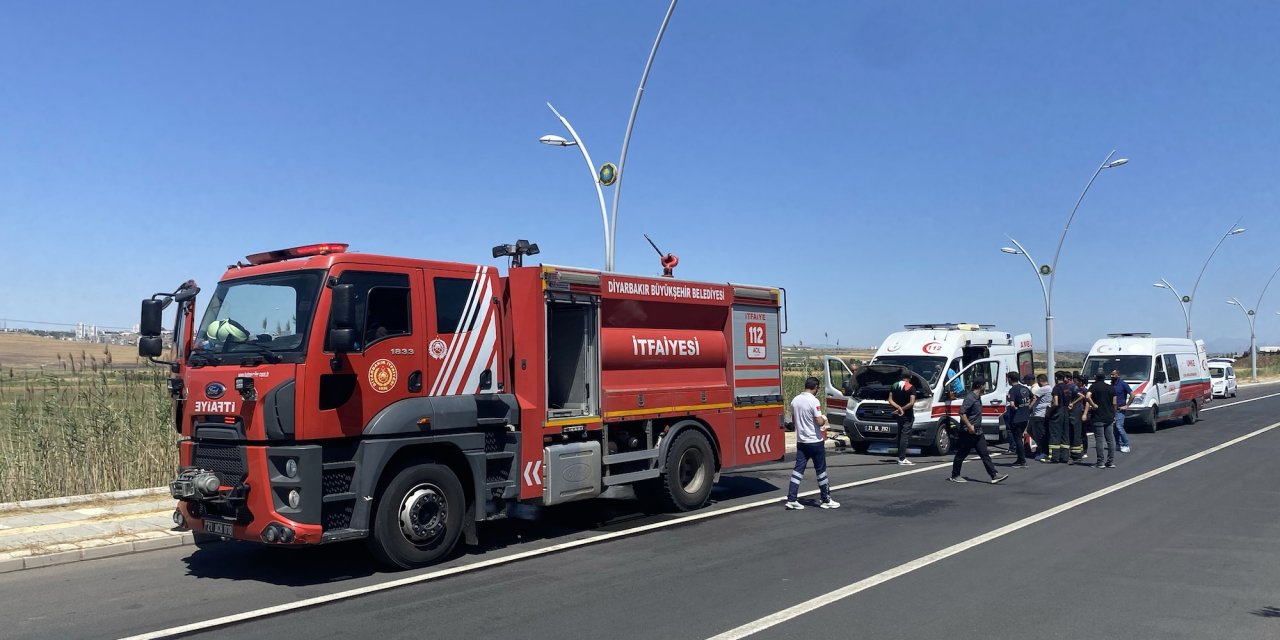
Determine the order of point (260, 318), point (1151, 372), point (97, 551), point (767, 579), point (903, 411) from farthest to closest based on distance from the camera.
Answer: point (1151, 372)
point (903, 411)
point (97, 551)
point (260, 318)
point (767, 579)

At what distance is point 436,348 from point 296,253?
1509mm

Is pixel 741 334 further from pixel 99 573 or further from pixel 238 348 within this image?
pixel 99 573

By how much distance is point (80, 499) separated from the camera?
35.9 ft

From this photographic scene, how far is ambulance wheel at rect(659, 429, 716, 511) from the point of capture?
1052cm

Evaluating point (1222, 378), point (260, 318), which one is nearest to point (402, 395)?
point (260, 318)

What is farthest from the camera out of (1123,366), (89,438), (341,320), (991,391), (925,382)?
(1123,366)

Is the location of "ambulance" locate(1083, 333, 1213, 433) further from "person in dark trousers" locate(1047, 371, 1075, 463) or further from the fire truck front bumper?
the fire truck front bumper

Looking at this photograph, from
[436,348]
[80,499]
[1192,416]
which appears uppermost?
[436,348]

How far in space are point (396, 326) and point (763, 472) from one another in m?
8.71

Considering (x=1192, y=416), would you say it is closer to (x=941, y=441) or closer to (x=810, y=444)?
(x=941, y=441)

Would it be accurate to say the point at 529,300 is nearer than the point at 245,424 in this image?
No

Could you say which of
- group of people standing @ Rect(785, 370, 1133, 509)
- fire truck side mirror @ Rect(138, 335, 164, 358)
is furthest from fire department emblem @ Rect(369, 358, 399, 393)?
group of people standing @ Rect(785, 370, 1133, 509)

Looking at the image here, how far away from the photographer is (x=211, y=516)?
7.51 metres

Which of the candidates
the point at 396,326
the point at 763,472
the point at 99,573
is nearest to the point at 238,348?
the point at 396,326
